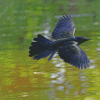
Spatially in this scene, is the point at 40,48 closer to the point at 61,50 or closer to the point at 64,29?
the point at 61,50

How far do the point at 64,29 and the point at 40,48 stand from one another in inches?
38.7

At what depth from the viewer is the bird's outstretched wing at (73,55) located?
545cm

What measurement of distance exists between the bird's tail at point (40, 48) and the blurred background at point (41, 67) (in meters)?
0.82

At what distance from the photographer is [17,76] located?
6.78 metres

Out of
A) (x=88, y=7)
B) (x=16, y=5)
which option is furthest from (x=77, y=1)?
(x=16, y=5)

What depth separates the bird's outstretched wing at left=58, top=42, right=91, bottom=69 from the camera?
5451 millimetres

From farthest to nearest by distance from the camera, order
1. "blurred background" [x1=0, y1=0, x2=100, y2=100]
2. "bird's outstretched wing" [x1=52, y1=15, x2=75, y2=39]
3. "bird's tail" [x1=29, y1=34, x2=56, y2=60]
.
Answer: "bird's outstretched wing" [x1=52, y1=15, x2=75, y2=39] < "blurred background" [x1=0, y1=0, x2=100, y2=100] < "bird's tail" [x1=29, y1=34, x2=56, y2=60]

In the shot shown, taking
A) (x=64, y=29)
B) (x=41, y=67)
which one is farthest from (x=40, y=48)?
(x=41, y=67)

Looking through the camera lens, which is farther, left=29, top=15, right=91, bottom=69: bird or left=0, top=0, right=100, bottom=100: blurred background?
left=0, top=0, right=100, bottom=100: blurred background

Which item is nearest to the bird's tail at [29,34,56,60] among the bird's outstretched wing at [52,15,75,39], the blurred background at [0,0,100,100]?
the bird's outstretched wing at [52,15,75,39]

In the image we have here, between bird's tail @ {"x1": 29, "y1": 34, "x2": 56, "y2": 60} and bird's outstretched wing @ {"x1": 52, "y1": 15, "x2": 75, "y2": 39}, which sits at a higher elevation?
bird's outstretched wing @ {"x1": 52, "y1": 15, "x2": 75, "y2": 39}

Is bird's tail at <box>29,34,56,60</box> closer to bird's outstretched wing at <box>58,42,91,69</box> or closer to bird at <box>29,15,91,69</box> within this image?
bird at <box>29,15,91,69</box>

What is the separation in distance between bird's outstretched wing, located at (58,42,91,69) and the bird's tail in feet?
0.67

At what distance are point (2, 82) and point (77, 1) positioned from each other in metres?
12.7
